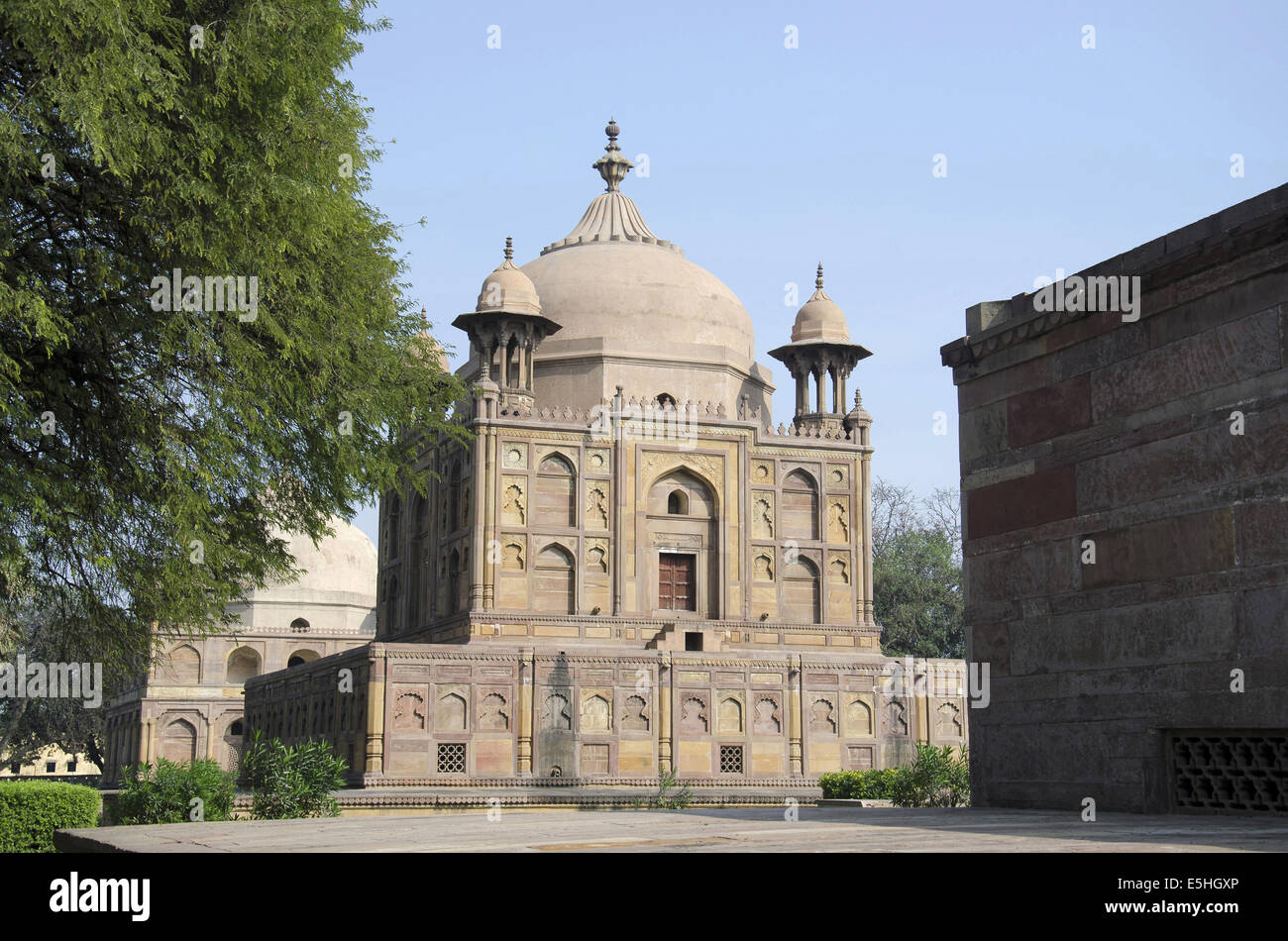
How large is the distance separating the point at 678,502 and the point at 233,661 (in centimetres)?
2214

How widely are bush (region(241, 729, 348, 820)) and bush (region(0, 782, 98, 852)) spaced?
2.63 meters

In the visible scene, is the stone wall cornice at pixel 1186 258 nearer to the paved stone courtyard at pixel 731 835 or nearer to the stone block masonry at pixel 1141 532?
the stone block masonry at pixel 1141 532

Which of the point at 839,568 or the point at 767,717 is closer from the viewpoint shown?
the point at 767,717

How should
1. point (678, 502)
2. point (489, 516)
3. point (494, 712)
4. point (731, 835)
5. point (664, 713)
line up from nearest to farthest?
point (731, 835), point (494, 712), point (664, 713), point (489, 516), point (678, 502)

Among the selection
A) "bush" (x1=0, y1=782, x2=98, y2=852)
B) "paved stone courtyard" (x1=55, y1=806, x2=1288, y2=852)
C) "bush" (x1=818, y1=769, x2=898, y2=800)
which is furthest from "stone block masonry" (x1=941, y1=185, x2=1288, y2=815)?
"bush" (x1=818, y1=769, x2=898, y2=800)

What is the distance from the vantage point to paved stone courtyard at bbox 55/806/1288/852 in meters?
5.57

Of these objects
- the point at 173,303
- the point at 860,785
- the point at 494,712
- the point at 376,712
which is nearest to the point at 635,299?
the point at 494,712

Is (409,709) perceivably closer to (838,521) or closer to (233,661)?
(838,521)

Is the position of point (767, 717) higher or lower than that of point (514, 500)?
lower

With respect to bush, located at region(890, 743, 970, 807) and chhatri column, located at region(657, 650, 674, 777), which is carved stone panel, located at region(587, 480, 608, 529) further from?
bush, located at region(890, 743, 970, 807)

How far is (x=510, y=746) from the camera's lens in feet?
95.7

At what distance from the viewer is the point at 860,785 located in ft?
74.8

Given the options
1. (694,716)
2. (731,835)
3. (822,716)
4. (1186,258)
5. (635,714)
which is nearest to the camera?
(731,835)

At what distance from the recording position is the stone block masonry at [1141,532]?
762cm
